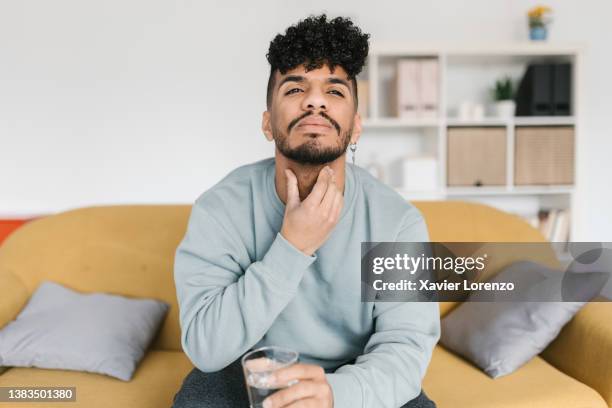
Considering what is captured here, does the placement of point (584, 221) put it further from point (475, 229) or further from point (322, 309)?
point (322, 309)

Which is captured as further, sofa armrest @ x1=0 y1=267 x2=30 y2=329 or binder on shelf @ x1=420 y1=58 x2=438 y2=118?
binder on shelf @ x1=420 y1=58 x2=438 y2=118

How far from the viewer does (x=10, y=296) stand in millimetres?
1632

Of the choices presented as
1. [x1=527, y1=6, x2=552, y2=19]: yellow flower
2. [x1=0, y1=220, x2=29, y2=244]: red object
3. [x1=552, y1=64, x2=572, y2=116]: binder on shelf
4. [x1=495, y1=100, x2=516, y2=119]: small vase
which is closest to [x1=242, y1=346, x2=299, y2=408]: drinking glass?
[x1=0, y1=220, x2=29, y2=244]: red object

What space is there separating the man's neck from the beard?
0.06 feet

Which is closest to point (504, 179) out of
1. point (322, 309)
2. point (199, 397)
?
point (322, 309)

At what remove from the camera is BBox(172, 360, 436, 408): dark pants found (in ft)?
3.63

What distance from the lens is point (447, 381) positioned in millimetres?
1438

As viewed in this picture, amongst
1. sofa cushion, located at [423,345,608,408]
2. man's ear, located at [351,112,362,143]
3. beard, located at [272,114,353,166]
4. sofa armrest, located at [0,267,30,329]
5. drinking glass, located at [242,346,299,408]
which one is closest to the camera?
drinking glass, located at [242,346,299,408]

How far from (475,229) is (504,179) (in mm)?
1021

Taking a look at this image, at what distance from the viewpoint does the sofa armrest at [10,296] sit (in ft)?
5.20

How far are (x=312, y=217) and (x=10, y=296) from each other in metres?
1.12

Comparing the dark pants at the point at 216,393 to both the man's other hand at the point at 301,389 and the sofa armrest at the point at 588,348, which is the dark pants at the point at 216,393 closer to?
the man's other hand at the point at 301,389

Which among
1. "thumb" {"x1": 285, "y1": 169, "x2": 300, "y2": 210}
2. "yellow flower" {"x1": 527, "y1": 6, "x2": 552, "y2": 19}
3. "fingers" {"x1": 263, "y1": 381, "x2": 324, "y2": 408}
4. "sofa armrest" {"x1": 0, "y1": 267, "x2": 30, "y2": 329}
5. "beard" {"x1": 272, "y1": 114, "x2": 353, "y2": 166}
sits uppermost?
"yellow flower" {"x1": 527, "y1": 6, "x2": 552, "y2": 19}

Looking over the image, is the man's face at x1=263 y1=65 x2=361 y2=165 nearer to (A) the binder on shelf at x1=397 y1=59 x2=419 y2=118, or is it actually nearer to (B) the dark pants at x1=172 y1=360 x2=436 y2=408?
(B) the dark pants at x1=172 y1=360 x2=436 y2=408
